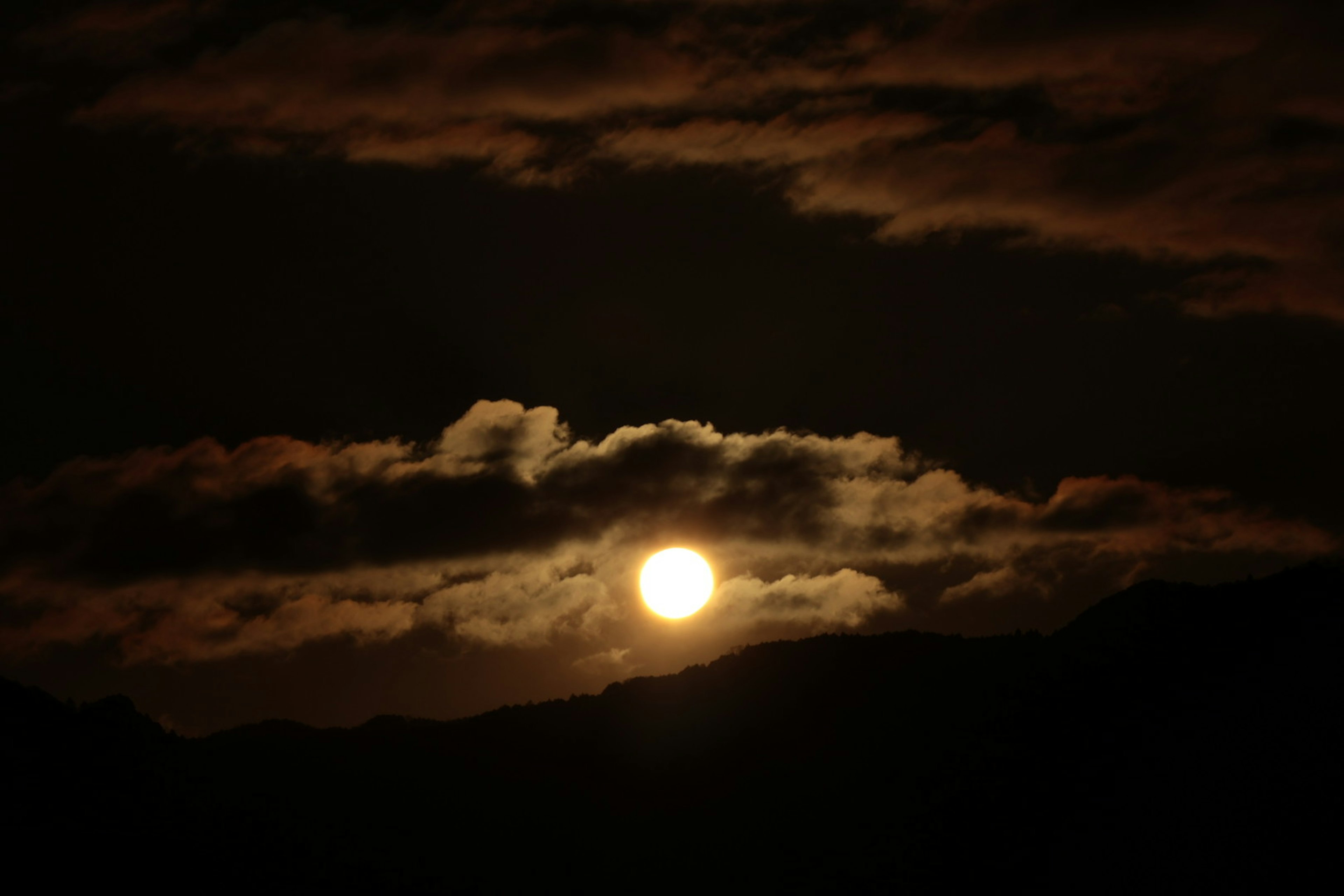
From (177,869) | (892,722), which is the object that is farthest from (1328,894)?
(177,869)

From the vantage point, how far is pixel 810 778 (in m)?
123

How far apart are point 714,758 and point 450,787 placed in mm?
25148

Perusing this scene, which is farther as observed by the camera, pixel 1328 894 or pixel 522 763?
pixel 522 763

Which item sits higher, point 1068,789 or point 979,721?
point 979,721

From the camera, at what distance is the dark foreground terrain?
96.9m

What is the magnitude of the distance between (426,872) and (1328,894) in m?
67.9

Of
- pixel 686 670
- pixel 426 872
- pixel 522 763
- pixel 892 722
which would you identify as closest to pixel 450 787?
pixel 522 763

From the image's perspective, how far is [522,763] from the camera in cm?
13738

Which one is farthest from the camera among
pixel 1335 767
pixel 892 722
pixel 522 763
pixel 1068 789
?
pixel 522 763

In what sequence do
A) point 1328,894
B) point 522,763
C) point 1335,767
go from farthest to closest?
point 522,763
point 1335,767
point 1328,894

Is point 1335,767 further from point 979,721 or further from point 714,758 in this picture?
point 714,758

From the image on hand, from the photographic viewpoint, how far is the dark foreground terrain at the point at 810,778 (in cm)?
9688

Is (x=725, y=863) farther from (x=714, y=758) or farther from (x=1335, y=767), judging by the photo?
(x=1335, y=767)

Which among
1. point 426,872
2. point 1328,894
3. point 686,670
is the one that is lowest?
point 1328,894
